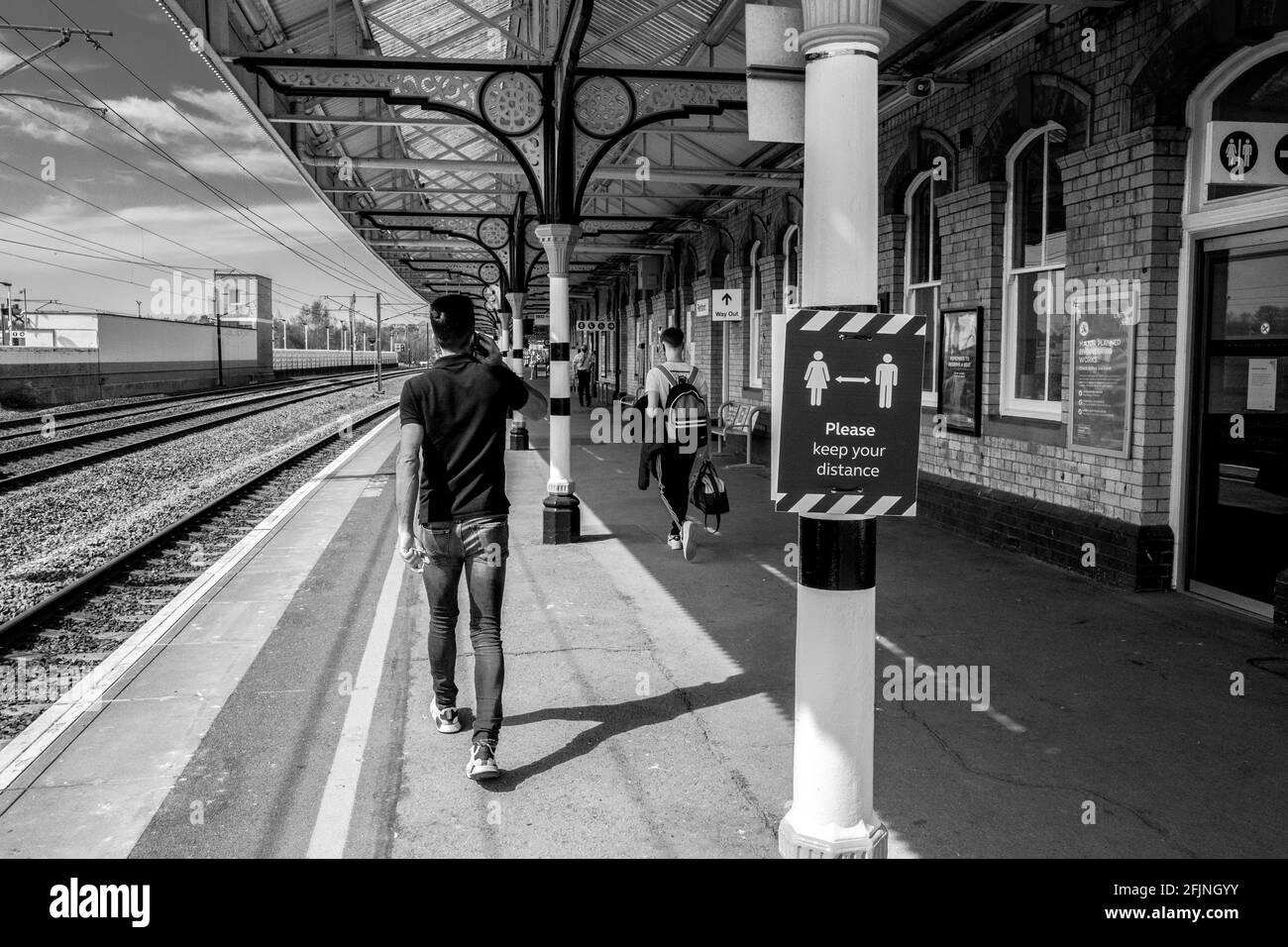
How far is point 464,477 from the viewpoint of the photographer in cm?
441

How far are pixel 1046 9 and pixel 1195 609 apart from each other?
4803 mm

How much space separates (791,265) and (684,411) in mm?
9154

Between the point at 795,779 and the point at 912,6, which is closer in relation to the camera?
the point at 795,779

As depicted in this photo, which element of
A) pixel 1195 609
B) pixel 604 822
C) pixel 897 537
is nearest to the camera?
pixel 604 822

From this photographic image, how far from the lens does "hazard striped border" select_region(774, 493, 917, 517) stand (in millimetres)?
3020

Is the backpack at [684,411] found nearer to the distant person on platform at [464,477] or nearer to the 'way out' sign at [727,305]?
the distant person on platform at [464,477]

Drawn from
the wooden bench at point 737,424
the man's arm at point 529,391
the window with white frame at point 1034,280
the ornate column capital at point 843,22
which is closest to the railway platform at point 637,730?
the man's arm at point 529,391

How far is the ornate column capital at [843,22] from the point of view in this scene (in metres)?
2.98

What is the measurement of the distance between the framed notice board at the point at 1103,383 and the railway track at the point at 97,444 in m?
12.7

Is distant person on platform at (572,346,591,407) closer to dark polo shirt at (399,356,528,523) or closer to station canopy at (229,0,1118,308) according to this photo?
station canopy at (229,0,1118,308)

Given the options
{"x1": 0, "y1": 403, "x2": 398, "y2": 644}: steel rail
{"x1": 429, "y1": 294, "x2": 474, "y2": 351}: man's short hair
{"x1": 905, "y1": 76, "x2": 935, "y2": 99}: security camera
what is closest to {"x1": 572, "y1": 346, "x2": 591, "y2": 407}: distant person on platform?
{"x1": 0, "y1": 403, "x2": 398, "y2": 644}: steel rail

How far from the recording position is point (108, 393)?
117 feet

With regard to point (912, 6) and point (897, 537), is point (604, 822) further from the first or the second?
point (912, 6)
